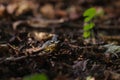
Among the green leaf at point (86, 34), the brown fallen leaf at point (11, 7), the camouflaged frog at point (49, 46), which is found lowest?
the green leaf at point (86, 34)

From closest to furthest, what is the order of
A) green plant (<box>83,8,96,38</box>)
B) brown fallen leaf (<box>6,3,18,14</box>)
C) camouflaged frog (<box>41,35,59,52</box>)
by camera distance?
camouflaged frog (<box>41,35,59,52</box>) < green plant (<box>83,8,96,38</box>) < brown fallen leaf (<box>6,3,18,14</box>)

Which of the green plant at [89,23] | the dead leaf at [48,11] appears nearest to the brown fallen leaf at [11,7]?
the dead leaf at [48,11]

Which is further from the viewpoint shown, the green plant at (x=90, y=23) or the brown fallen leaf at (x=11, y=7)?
the brown fallen leaf at (x=11, y=7)

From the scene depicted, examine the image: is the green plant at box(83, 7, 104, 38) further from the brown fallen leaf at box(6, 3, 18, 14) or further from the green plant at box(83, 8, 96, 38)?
the brown fallen leaf at box(6, 3, 18, 14)

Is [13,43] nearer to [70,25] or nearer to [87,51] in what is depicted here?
[87,51]

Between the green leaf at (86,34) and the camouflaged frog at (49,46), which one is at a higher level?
the camouflaged frog at (49,46)

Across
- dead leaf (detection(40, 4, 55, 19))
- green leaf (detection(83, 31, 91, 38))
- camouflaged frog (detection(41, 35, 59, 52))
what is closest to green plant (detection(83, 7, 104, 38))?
green leaf (detection(83, 31, 91, 38))

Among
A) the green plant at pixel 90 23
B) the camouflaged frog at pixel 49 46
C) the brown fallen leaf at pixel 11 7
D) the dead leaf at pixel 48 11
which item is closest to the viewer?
the camouflaged frog at pixel 49 46

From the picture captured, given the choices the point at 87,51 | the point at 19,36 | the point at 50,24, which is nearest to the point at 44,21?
the point at 50,24

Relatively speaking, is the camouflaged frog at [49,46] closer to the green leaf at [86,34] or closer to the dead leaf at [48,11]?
the green leaf at [86,34]

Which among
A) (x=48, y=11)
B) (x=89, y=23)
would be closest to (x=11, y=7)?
(x=48, y=11)

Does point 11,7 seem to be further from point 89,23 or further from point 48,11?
point 89,23
